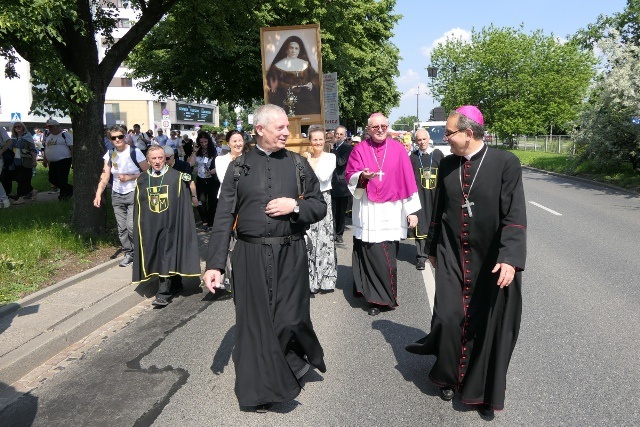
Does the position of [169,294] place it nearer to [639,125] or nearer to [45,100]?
[45,100]

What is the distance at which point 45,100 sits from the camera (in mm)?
8008

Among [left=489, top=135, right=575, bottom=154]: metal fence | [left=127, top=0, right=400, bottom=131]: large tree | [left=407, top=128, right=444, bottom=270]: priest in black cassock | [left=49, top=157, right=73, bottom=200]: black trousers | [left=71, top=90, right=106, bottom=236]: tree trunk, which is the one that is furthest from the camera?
[left=489, top=135, right=575, bottom=154]: metal fence

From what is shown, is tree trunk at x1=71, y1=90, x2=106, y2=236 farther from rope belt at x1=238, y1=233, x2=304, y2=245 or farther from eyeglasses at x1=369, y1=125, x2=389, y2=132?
rope belt at x1=238, y1=233, x2=304, y2=245

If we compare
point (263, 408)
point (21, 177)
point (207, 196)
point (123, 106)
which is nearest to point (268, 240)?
point (263, 408)

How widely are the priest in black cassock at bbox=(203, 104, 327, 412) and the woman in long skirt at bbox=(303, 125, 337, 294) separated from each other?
3.12 m

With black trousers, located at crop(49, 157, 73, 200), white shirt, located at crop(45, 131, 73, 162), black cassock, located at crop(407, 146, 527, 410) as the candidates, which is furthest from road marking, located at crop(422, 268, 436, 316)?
white shirt, located at crop(45, 131, 73, 162)

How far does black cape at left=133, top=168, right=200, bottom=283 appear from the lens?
7.06 metres

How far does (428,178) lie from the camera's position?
894cm

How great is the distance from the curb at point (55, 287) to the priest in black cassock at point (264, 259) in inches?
127

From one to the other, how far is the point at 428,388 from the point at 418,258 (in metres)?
4.37

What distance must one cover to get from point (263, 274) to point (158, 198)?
349 cm

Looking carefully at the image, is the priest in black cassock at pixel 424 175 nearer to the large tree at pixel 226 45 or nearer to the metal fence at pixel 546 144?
the large tree at pixel 226 45

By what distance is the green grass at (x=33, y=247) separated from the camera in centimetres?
716

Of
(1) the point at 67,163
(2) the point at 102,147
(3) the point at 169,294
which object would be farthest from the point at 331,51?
(3) the point at 169,294
